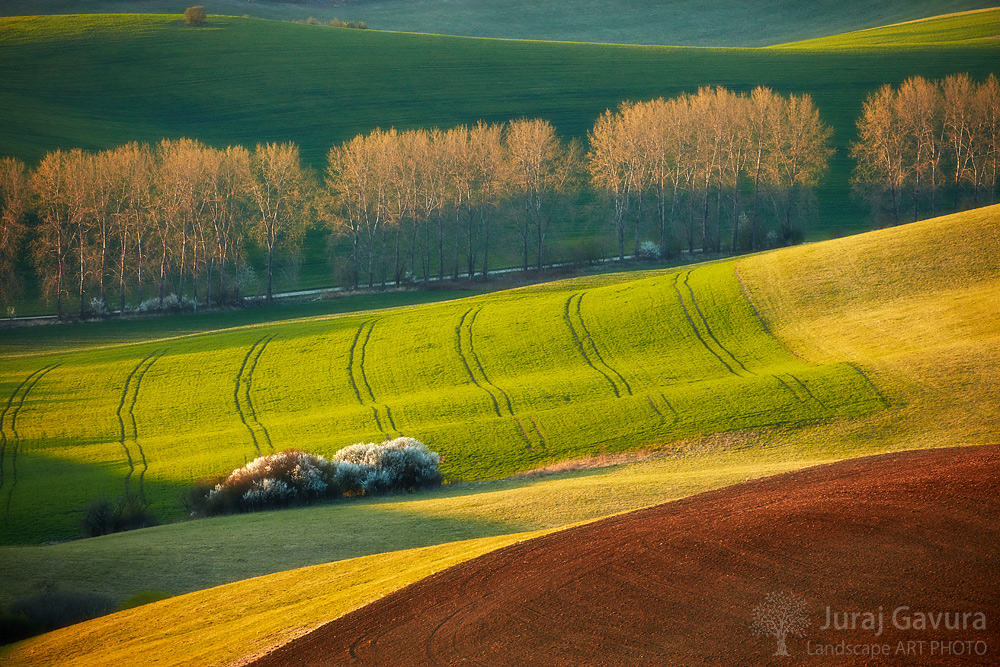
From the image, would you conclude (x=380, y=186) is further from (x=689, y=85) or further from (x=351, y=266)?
(x=689, y=85)

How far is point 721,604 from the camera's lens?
14117 mm

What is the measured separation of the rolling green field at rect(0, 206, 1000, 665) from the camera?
1792cm

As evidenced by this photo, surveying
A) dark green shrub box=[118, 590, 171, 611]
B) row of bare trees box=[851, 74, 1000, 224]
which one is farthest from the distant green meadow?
row of bare trees box=[851, 74, 1000, 224]

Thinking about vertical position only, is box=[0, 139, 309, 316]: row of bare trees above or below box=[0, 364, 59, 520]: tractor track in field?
above

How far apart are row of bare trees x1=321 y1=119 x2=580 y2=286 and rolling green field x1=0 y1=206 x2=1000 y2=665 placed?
37.4m

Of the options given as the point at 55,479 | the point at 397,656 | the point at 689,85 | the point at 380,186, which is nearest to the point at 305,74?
the point at 380,186

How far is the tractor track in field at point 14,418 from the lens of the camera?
121 feet

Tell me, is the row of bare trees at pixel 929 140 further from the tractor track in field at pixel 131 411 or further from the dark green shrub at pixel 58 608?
the dark green shrub at pixel 58 608

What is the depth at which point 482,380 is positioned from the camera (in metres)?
45.3

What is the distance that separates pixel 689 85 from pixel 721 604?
11704cm

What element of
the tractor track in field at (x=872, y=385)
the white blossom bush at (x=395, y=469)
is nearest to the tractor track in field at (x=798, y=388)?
the tractor track in field at (x=872, y=385)

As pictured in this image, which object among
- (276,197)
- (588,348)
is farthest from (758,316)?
(276,197)

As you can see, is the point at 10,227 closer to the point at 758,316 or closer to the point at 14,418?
the point at 14,418

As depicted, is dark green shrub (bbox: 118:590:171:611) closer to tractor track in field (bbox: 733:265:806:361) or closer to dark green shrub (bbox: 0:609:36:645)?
dark green shrub (bbox: 0:609:36:645)
